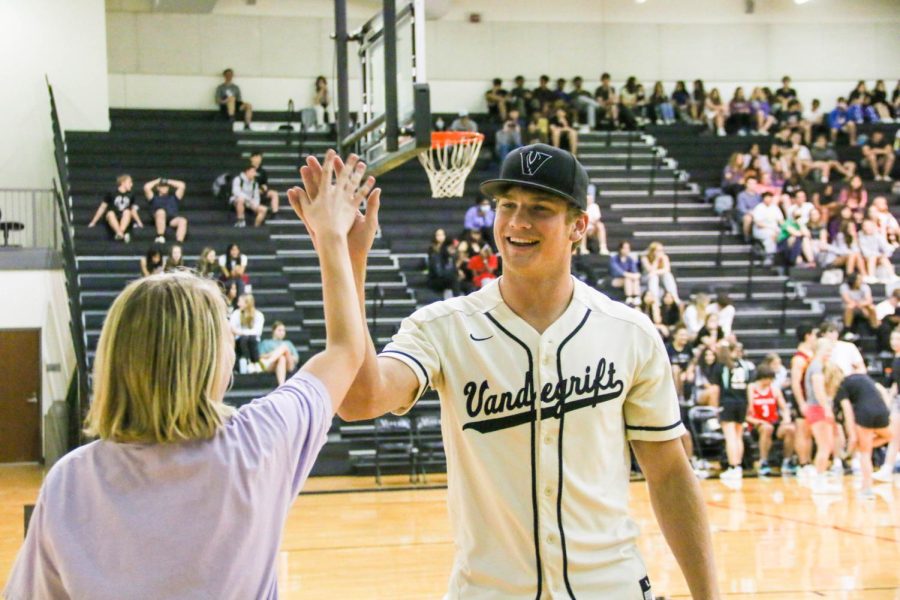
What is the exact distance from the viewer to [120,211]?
1848cm

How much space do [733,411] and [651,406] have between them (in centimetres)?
1223

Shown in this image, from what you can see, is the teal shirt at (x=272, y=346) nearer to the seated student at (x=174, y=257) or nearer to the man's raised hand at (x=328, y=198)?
the seated student at (x=174, y=257)

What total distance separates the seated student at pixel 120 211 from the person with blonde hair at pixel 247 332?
11.0 feet

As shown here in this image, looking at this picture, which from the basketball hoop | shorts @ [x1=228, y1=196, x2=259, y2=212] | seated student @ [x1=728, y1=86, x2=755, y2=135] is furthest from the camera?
seated student @ [x1=728, y1=86, x2=755, y2=135]

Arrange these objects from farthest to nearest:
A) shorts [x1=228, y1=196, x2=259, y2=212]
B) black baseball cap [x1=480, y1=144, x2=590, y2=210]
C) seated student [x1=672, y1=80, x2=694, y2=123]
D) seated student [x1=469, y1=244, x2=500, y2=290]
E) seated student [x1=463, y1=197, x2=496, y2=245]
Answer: seated student [x1=672, y1=80, x2=694, y2=123] < shorts [x1=228, y1=196, x2=259, y2=212] < seated student [x1=463, y1=197, x2=496, y2=245] < seated student [x1=469, y1=244, x2=500, y2=290] < black baseball cap [x1=480, y1=144, x2=590, y2=210]

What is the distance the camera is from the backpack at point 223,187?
20.3 meters

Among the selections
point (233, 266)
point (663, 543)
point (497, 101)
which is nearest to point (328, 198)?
point (663, 543)

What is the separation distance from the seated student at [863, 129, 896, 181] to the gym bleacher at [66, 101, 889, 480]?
1.70ft

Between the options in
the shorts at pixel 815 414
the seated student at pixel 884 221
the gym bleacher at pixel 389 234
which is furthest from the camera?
the seated student at pixel 884 221

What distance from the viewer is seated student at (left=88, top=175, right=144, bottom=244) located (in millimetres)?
18406

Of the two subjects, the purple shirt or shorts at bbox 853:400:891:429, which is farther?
the purple shirt

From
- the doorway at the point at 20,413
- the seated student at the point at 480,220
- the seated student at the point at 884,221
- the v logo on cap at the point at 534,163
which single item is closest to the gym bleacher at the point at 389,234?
the seated student at the point at 480,220

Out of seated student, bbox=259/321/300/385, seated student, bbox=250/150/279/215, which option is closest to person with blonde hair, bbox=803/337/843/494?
seated student, bbox=259/321/300/385

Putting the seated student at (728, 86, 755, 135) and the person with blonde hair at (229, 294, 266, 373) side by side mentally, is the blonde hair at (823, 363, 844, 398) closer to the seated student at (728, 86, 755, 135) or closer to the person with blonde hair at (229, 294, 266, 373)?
the person with blonde hair at (229, 294, 266, 373)
